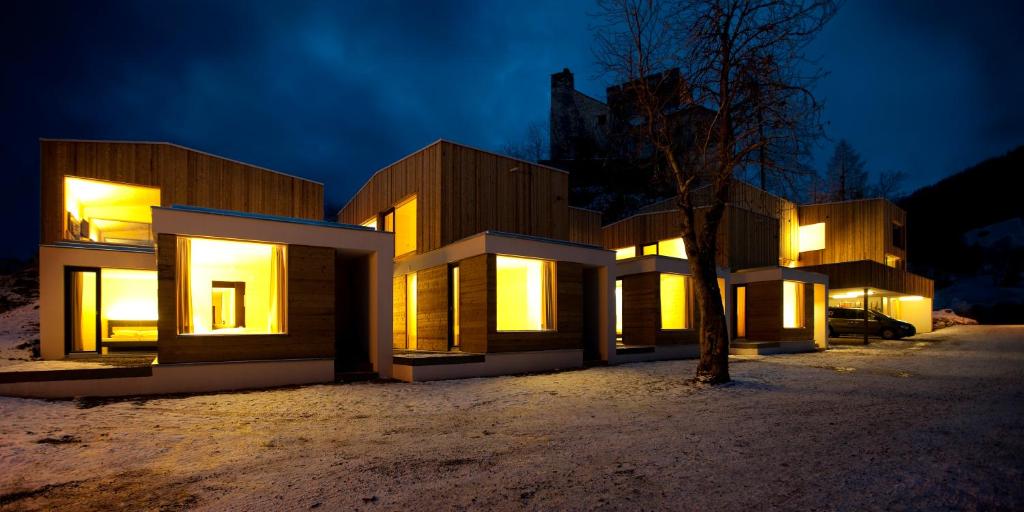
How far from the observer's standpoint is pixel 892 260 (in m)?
26.5

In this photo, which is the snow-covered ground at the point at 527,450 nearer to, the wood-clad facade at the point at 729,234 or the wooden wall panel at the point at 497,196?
the wooden wall panel at the point at 497,196

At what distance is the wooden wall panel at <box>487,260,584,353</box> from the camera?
10.2 metres

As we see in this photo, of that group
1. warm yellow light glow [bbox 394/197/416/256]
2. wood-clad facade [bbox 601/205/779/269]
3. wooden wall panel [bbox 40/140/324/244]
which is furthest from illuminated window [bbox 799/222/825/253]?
wooden wall panel [bbox 40/140/324/244]

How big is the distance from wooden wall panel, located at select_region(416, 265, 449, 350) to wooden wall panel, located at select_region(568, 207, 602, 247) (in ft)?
30.2

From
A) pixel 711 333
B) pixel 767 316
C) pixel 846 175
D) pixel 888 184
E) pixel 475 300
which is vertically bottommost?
pixel 767 316

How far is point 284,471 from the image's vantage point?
3.78 meters

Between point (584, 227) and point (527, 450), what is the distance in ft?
55.0

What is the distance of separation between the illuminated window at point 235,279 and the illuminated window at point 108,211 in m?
5.05

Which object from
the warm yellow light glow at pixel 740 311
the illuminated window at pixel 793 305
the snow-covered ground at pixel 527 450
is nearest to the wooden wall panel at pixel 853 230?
the illuminated window at pixel 793 305

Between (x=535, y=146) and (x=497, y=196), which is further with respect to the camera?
(x=535, y=146)

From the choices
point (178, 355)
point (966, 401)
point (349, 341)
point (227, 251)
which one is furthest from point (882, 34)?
point (178, 355)

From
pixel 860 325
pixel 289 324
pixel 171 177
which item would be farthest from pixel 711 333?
pixel 860 325

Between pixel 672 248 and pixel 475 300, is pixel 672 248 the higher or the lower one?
the higher one

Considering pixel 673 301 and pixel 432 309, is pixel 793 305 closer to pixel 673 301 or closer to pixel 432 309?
pixel 673 301
